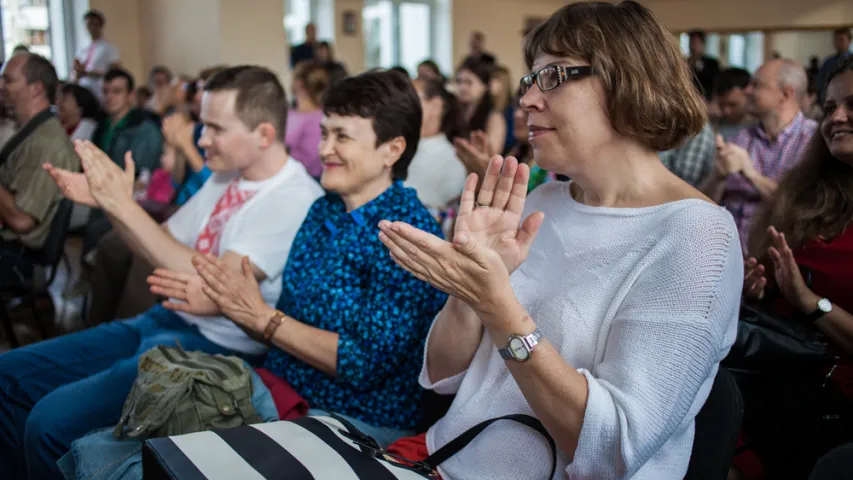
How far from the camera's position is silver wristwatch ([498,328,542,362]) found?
111cm

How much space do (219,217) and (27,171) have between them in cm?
134

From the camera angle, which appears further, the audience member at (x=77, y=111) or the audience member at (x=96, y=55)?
the audience member at (x=96, y=55)

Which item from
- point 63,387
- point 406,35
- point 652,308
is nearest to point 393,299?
point 652,308

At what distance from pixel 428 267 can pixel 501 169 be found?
0.70ft

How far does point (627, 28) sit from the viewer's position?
128 centimetres

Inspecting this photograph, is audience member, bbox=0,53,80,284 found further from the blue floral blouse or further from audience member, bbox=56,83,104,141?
audience member, bbox=56,83,104,141

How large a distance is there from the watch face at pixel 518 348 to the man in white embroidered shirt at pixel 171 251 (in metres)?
1.06

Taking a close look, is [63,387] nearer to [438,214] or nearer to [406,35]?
[438,214]

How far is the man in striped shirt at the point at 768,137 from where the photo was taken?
3.22 metres

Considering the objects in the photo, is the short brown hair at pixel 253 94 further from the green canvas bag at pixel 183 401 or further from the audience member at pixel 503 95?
the audience member at pixel 503 95

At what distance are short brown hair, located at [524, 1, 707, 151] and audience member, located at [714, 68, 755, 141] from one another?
14.9 feet

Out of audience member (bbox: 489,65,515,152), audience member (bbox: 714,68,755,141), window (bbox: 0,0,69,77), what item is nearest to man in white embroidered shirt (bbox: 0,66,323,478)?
audience member (bbox: 489,65,515,152)

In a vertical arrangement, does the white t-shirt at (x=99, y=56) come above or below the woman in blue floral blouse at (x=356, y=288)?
above

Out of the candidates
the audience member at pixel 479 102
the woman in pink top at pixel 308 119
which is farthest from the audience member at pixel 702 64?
the woman in pink top at pixel 308 119
